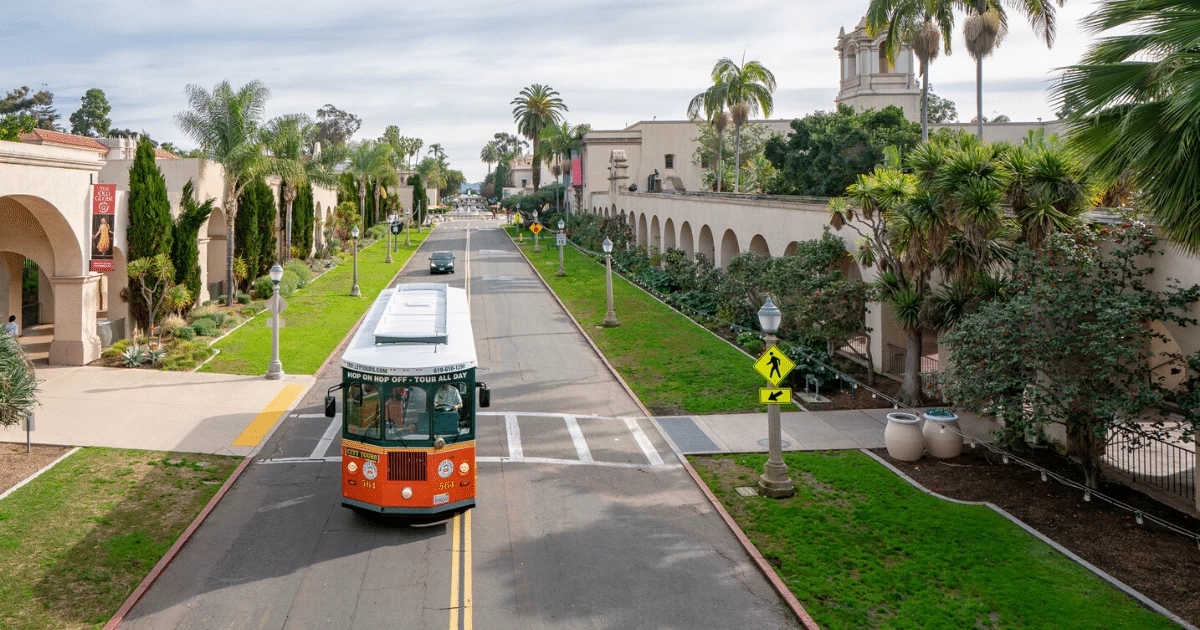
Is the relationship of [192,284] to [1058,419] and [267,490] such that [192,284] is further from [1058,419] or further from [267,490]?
[1058,419]

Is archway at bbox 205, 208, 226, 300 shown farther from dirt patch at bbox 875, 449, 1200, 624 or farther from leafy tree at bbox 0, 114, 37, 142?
dirt patch at bbox 875, 449, 1200, 624

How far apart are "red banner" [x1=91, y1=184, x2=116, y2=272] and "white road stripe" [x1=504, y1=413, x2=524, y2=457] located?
1345 centimetres

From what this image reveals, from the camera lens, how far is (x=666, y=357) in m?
28.1

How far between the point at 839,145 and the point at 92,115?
98.2 m

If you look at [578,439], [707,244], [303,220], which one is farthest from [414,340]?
[303,220]

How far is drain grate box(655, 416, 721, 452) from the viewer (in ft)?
61.6

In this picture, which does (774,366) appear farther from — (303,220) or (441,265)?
(303,220)

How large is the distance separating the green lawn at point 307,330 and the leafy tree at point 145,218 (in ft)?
9.28

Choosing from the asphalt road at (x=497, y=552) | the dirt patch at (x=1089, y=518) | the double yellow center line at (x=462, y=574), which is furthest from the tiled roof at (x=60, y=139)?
the dirt patch at (x=1089, y=518)

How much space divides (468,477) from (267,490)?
4416 mm

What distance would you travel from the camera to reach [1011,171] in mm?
16984

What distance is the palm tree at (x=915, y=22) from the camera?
3031 centimetres

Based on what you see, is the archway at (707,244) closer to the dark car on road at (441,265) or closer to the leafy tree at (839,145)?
the leafy tree at (839,145)

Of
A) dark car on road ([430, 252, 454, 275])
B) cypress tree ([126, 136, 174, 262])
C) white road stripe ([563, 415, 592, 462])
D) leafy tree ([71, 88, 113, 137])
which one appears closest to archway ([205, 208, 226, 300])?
cypress tree ([126, 136, 174, 262])
